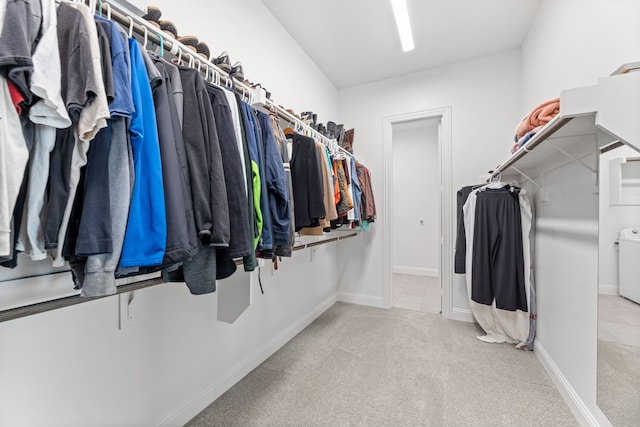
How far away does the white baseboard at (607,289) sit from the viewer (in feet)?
3.91

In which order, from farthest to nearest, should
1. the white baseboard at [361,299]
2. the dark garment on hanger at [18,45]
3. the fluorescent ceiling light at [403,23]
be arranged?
1. the white baseboard at [361,299]
2. the fluorescent ceiling light at [403,23]
3. the dark garment on hanger at [18,45]

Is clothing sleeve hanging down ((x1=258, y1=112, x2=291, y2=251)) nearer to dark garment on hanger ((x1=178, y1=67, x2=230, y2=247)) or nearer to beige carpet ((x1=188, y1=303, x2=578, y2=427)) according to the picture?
dark garment on hanger ((x1=178, y1=67, x2=230, y2=247))

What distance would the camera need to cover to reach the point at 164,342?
51.3 inches

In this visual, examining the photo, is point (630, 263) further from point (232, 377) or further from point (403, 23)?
point (403, 23)

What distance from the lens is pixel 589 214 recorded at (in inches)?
54.9

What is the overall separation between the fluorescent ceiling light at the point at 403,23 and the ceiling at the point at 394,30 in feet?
0.17

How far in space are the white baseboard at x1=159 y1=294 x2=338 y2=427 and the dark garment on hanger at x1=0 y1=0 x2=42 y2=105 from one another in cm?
151

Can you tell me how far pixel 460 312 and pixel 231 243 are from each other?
2821 millimetres

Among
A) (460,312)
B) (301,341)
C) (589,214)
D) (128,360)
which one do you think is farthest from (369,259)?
(128,360)

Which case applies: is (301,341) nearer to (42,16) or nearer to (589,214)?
(589,214)

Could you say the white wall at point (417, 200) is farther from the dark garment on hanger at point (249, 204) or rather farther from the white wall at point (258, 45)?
the dark garment on hanger at point (249, 204)

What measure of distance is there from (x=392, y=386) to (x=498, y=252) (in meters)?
1.45

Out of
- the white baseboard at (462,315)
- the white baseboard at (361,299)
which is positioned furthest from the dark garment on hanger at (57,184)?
the white baseboard at (462,315)

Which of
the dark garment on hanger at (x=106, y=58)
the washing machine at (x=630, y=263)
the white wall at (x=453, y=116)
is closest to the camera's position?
the dark garment on hanger at (x=106, y=58)
